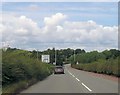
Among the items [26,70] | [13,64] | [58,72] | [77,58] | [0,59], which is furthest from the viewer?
[77,58]

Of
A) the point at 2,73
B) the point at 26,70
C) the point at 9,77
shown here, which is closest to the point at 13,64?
the point at 9,77

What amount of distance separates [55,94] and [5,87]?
2.92m

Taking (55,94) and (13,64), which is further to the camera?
(13,64)

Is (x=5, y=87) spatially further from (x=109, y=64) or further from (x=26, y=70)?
(x=109, y=64)

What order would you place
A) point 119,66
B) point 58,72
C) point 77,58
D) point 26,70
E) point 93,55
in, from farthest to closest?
point 77,58 < point 93,55 < point 58,72 < point 119,66 < point 26,70

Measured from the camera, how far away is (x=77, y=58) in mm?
173500

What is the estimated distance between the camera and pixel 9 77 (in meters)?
24.6

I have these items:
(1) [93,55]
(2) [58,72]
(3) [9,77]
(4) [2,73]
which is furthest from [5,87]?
(1) [93,55]

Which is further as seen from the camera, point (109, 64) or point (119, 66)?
point (109, 64)

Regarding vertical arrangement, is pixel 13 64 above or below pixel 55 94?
above

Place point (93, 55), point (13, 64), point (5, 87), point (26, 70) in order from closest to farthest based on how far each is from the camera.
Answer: point (5, 87) < point (13, 64) < point (26, 70) < point (93, 55)

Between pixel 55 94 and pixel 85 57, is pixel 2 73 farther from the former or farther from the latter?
pixel 85 57

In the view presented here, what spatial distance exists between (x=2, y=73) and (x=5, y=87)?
880 mm

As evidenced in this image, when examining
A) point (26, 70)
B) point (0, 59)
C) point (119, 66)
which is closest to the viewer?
point (0, 59)
